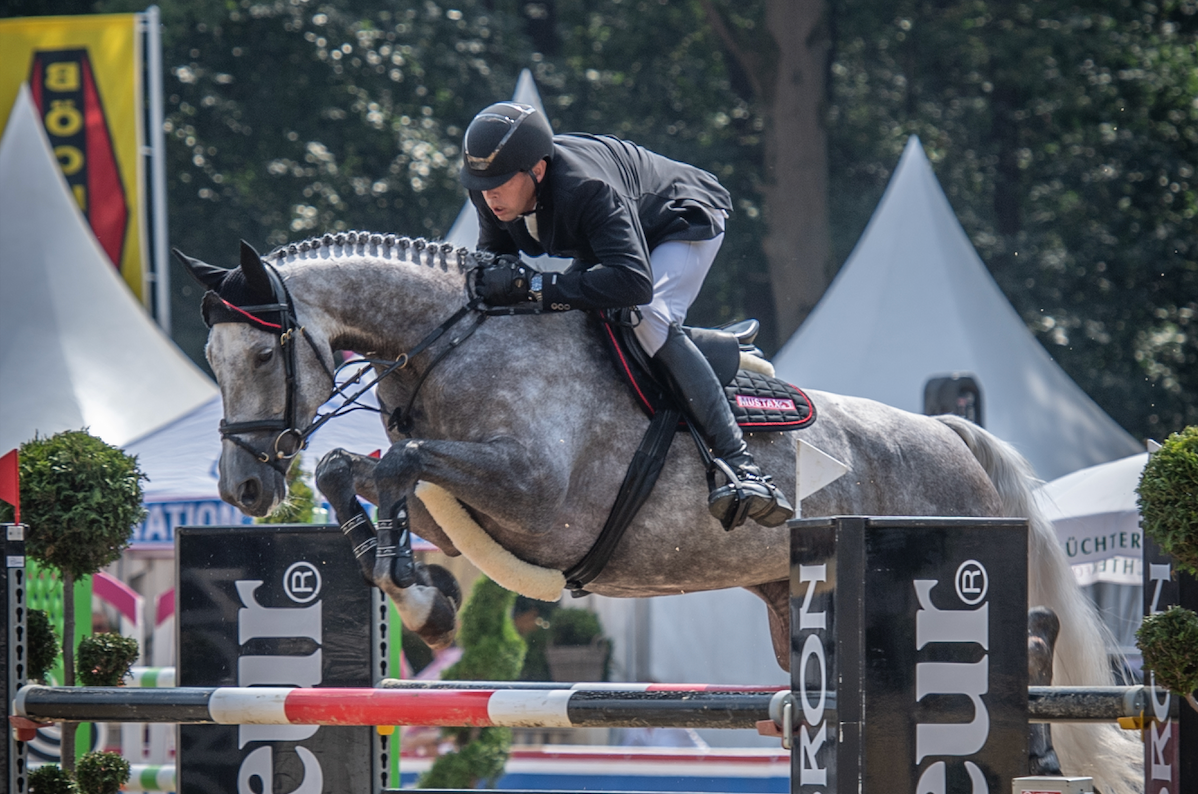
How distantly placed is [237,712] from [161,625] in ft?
19.7

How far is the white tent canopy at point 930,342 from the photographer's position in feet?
34.2

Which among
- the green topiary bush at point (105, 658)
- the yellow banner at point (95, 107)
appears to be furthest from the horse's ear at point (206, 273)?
the yellow banner at point (95, 107)

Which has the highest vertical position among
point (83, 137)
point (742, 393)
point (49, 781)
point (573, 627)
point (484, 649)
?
point (83, 137)

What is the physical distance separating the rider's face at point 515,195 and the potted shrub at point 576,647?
7.66m

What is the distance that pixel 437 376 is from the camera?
3590mm

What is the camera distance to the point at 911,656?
2.74m

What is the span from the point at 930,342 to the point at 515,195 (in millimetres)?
7508

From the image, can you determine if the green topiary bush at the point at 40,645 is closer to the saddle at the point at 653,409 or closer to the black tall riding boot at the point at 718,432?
the saddle at the point at 653,409

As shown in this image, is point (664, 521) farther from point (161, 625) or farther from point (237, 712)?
point (161, 625)

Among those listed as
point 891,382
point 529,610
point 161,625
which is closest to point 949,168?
point 891,382

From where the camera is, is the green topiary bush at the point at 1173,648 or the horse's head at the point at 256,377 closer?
the green topiary bush at the point at 1173,648

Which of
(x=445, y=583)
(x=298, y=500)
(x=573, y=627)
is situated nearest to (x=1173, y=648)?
(x=445, y=583)

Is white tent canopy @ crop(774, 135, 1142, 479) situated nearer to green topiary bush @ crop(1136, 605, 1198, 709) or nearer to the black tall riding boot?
the black tall riding boot

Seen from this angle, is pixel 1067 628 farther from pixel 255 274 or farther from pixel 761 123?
pixel 761 123
